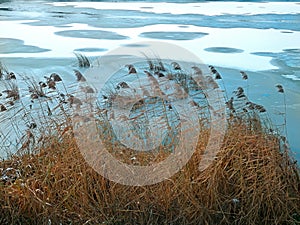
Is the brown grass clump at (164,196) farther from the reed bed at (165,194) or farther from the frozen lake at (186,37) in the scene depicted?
the frozen lake at (186,37)

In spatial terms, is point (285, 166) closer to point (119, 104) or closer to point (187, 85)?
point (119, 104)

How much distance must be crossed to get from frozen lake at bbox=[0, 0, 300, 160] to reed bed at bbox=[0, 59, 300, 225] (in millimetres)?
907

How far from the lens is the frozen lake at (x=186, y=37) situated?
5.51 m

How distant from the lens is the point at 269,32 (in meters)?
8.66

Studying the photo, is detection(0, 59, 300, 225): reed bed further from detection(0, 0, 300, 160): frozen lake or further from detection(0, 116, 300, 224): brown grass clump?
detection(0, 0, 300, 160): frozen lake

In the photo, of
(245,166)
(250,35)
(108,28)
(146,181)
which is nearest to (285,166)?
(245,166)

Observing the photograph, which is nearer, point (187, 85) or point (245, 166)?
point (245, 166)

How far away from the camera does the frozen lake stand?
217 inches

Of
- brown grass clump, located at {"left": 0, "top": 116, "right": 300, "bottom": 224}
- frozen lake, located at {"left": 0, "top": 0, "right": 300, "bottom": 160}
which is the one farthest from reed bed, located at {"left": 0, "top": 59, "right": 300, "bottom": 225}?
frozen lake, located at {"left": 0, "top": 0, "right": 300, "bottom": 160}

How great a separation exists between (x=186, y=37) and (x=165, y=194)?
19.4ft

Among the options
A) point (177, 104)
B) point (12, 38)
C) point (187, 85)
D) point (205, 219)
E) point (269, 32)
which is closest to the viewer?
point (205, 219)

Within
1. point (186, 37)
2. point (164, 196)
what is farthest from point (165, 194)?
point (186, 37)

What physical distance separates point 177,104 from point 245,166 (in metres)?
1.39

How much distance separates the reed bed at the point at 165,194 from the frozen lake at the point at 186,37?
2.98 ft
